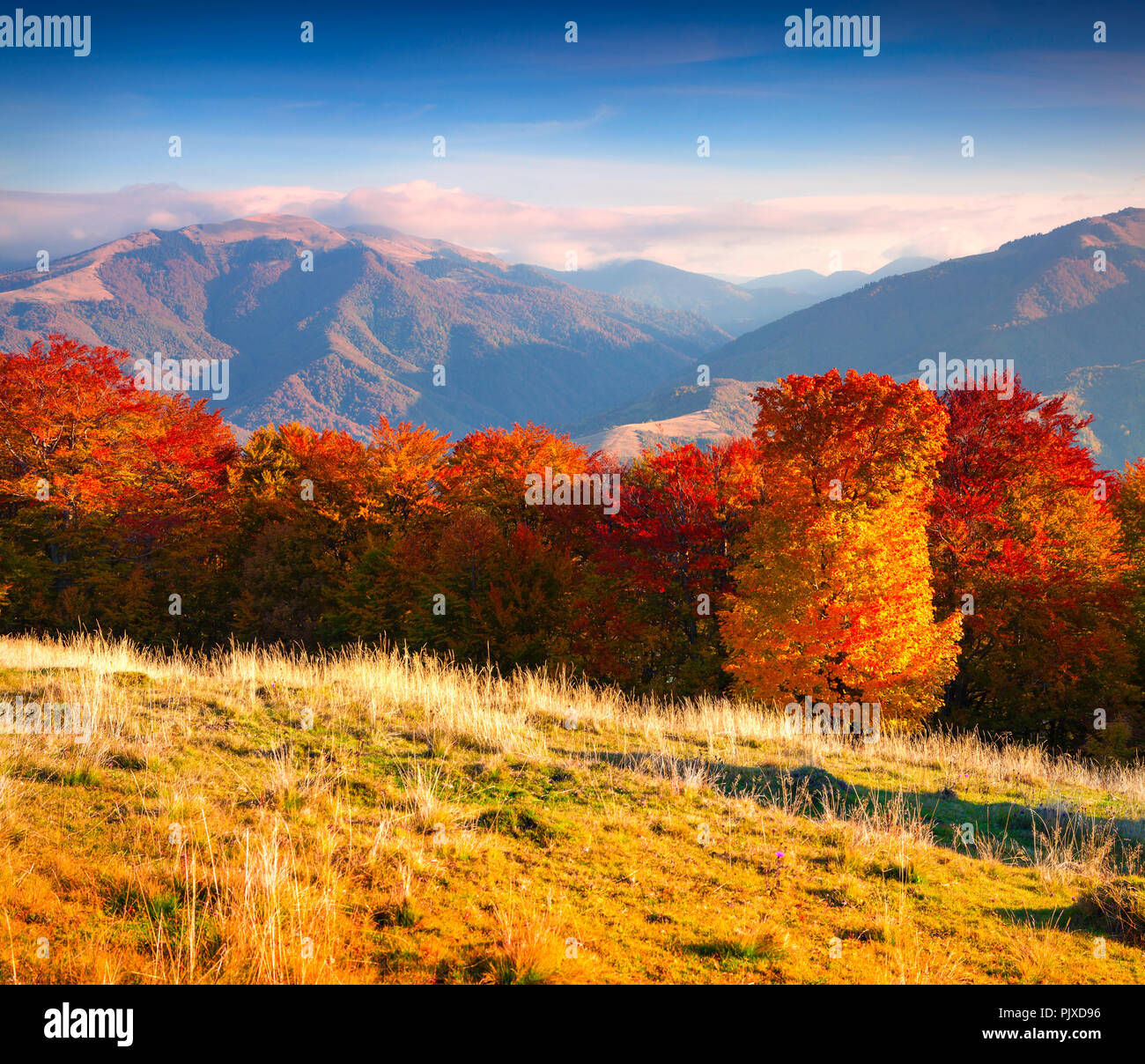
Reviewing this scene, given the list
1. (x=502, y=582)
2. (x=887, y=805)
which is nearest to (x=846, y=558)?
(x=887, y=805)

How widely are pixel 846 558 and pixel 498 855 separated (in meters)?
13.9

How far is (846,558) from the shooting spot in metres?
17.1

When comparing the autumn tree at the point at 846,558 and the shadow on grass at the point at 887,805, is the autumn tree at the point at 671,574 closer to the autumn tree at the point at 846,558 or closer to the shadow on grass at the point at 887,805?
the autumn tree at the point at 846,558

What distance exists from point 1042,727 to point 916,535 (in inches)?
558

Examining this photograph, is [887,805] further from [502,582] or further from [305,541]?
[305,541]

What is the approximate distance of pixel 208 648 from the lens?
3625 cm

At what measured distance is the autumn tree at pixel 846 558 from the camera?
17172 millimetres

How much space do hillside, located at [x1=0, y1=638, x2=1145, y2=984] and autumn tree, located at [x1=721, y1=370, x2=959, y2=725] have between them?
751 centimetres

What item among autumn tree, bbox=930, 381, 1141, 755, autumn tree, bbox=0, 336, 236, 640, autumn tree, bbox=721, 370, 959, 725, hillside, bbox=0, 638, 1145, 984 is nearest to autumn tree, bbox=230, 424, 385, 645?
autumn tree, bbox=0, 336, 236, 640

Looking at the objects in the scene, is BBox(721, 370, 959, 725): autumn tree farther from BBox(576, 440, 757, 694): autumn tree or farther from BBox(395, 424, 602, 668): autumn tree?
BBox(395, 424, 602, 668): autumn tree

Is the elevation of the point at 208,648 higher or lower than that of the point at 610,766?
lower
